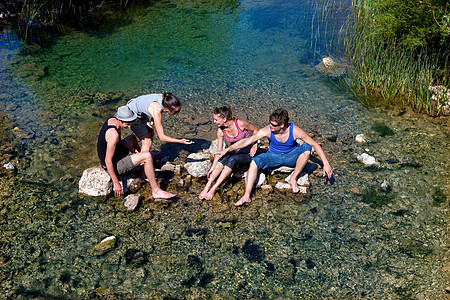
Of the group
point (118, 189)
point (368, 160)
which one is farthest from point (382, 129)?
point (118, 189)

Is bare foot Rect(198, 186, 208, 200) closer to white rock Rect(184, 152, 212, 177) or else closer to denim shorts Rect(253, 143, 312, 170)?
white rock Rect(184, 152, 212, 177)

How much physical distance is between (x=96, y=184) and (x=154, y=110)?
5.52 feet

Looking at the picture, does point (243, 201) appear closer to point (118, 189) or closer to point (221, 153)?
point (221, 153)

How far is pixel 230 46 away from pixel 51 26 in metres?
7.09

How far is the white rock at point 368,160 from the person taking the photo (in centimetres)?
720

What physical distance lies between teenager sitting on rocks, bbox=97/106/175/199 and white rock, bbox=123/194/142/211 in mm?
161

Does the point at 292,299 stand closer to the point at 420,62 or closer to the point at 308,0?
the point at 420,62

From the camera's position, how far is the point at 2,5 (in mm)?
14312

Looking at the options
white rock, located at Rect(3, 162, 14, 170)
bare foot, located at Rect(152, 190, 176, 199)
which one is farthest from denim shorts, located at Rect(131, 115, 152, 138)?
white rock, located at Rect(3, 162, 14, 170)

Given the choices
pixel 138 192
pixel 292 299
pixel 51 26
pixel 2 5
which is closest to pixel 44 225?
pixel 138 192

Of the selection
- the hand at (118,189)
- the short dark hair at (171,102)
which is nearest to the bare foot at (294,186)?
the short dark hair at (171,102)

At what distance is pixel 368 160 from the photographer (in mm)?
7254

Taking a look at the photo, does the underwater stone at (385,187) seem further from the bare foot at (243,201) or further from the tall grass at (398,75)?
the tall grass at (398,75)

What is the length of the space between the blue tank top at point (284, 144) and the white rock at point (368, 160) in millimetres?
1602
